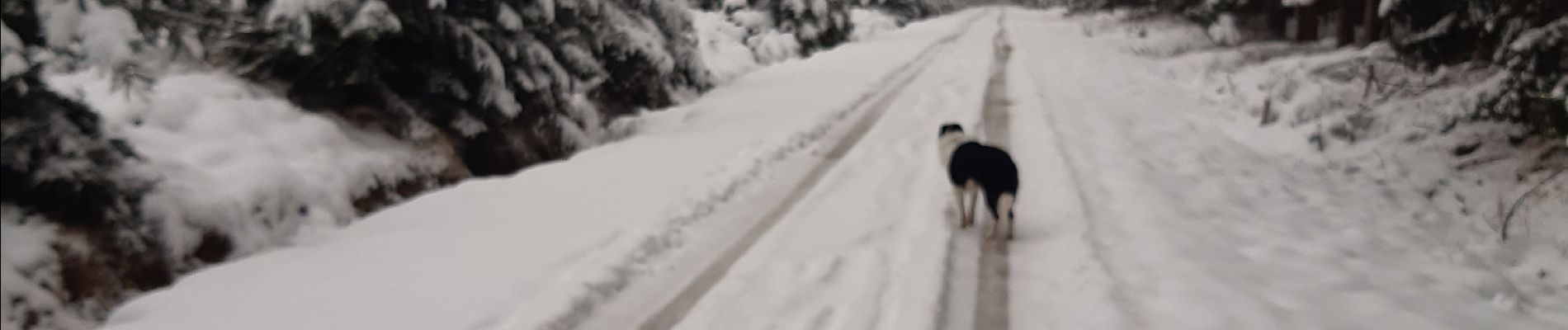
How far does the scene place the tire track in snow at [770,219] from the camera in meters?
4.82

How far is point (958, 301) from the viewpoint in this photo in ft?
16.0

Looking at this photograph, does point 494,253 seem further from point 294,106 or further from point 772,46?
point 772,46

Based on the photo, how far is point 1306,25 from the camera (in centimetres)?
1742

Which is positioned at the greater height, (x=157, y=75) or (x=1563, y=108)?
(x=157, y=75)

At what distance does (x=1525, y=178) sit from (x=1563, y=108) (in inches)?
63.7

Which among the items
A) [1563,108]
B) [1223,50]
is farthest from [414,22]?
[1223,50]

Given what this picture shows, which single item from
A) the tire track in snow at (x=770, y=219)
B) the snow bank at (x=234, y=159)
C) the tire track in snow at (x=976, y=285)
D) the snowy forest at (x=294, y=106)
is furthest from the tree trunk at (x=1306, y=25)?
the snow bank at (x=234, y=159)

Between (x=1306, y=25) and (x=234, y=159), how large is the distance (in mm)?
18468

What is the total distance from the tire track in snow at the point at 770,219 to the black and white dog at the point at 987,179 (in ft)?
→ 4.61

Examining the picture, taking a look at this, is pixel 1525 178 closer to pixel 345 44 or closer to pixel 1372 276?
pixel 1372 276

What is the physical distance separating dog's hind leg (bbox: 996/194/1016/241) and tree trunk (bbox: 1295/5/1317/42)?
1473cm

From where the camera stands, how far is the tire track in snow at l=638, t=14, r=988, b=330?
4.82 meters

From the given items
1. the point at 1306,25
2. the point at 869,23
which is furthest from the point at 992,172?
the point at 869,23

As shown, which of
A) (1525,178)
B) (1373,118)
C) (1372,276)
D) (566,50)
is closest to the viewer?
(1372,276)
